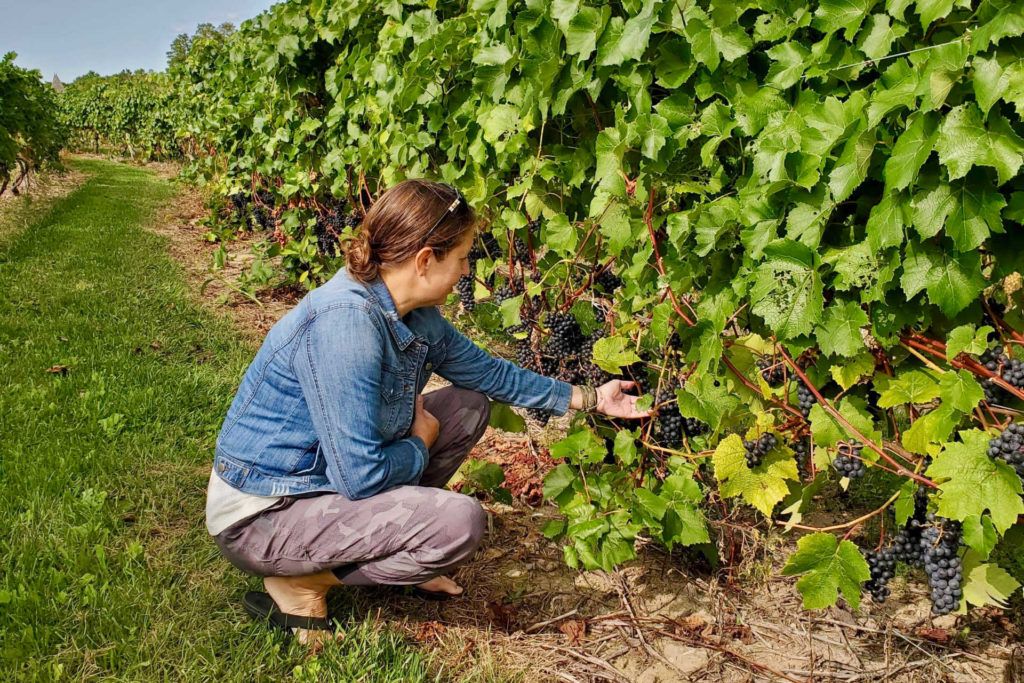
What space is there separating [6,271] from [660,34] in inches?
305

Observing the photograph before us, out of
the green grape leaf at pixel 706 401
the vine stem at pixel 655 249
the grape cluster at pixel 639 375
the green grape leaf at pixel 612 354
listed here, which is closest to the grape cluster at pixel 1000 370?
the green grape leaf at pixel 706 401

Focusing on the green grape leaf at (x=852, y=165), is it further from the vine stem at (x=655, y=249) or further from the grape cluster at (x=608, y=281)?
the grape cluster at (x=608, y=281)

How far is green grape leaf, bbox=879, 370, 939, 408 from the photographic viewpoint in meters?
2.08

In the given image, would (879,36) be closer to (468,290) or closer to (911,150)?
(911,150)

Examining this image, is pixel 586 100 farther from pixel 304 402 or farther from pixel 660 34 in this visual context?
pixel 304 402

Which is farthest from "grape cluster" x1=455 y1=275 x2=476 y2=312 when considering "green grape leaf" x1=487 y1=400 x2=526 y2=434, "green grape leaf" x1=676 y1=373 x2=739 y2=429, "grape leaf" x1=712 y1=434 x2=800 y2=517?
"grape leaf" x1=712 y1=434 x2=800 y2=517

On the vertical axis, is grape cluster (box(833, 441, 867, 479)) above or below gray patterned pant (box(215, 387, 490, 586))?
above

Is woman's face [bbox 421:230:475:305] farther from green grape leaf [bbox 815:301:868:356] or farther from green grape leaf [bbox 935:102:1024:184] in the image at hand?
green grape leaf [bbox 935:102:1024:184]

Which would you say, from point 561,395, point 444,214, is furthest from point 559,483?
point 444,214

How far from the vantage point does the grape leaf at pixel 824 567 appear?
6.90 feet

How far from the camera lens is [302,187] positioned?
6.57 metres

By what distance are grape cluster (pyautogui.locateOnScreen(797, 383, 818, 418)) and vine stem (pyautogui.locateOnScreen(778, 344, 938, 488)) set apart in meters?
0.01

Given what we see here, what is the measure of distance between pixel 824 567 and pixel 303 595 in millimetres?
1588

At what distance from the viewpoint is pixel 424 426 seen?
286cm
